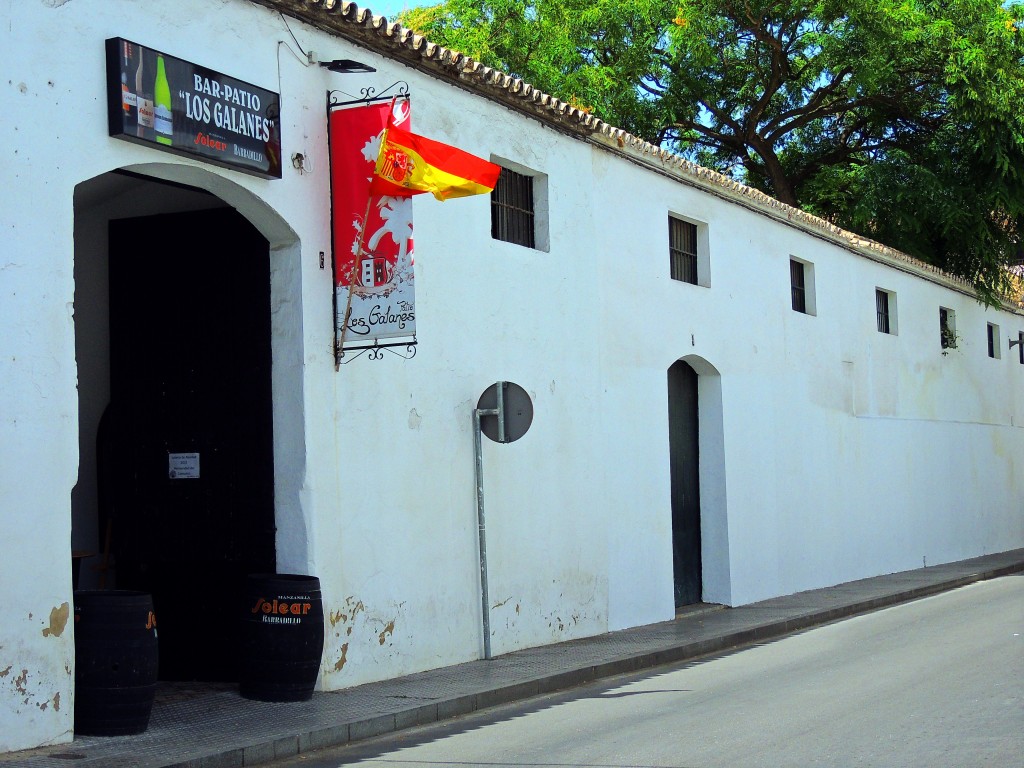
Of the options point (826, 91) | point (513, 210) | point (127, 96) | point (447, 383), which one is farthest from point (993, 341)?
point (127, 96)

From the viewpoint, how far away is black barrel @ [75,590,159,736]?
7.52 meters

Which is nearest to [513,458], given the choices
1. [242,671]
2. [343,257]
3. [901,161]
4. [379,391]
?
[379,391]

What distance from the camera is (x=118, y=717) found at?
24.8 feet

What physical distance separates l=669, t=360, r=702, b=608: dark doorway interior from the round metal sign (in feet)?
15.7

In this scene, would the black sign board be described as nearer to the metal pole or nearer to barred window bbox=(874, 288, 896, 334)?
the metal pole

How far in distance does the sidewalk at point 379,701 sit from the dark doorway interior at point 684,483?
61 cm

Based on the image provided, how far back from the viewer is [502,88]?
11.9 meters

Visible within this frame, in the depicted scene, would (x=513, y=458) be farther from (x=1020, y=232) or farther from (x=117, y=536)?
(x=1020, y=232)

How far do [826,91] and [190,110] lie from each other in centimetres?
2178

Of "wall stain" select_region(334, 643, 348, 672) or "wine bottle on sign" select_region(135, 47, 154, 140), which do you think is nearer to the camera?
"wine bottle on sign" select_region(135, 47, 154, 140)

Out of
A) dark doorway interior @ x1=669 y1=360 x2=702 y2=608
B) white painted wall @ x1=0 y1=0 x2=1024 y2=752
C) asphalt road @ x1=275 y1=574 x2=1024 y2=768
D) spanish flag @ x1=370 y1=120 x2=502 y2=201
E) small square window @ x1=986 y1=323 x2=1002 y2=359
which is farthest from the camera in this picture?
small square window @ x1=986 y1=323 x2=1002 y2=359

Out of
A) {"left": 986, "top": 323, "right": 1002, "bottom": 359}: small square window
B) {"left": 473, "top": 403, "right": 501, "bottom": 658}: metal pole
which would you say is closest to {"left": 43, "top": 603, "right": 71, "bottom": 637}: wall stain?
{"left": 473, "top": 403, "right": 501, "bottom": 658}: metal pole

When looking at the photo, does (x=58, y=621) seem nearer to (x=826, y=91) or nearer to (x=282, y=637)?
(x=282, y=637)

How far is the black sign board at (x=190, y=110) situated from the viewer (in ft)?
26.2
